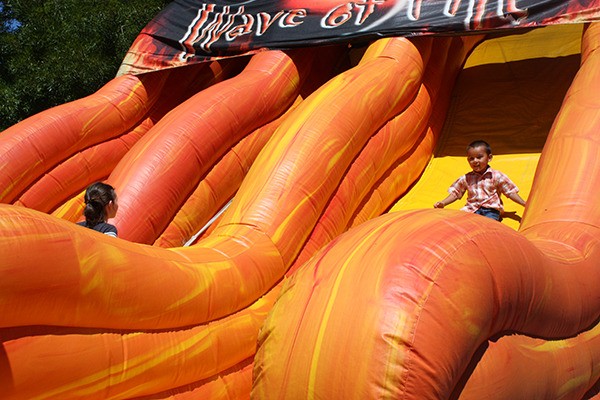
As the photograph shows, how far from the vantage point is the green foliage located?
8.86 m

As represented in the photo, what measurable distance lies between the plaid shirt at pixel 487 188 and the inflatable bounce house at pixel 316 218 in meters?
0.16

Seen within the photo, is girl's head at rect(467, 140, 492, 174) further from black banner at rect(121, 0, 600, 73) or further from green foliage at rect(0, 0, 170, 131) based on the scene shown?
green foliage at rect(0, 0, 170, 131)

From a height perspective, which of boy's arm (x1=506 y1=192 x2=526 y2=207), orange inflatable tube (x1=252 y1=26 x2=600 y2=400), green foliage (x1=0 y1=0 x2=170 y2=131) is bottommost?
green foliage (x1=0 y1=0 x2=170 y2=131)

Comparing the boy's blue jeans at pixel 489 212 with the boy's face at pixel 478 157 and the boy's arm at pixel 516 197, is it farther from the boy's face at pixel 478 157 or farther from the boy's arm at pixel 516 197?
the boy's face at pixel 478 157

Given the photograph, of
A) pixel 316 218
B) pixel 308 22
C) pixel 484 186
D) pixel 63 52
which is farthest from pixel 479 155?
pixel 63 52

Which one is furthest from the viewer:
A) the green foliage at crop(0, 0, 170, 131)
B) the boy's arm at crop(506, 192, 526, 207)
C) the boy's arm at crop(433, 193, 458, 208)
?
the green foliage at crop(0, 0, 170, 131)

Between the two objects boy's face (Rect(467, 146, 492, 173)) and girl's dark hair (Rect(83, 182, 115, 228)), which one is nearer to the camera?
girl's dark hair (Rect(83, 182, 115, 228))

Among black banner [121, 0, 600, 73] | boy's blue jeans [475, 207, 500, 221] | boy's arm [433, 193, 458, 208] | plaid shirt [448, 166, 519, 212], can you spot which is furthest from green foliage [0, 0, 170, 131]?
boy's blue jeans [475, 207, 500, 221]

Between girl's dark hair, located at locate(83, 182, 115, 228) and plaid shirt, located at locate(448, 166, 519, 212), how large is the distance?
183cm

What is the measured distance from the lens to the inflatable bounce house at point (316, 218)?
1719 millimetres

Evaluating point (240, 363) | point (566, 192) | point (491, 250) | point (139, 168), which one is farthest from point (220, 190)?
point (491, 250)

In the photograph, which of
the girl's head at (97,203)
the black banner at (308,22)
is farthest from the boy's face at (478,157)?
the girl's head at (97,203)

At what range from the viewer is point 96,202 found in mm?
2729

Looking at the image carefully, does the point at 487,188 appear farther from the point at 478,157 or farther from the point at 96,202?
the point at 96,202
